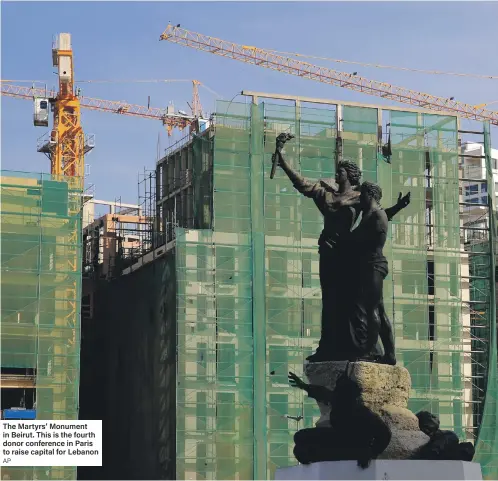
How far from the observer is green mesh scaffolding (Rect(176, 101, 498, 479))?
55.0m

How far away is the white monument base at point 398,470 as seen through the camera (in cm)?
2072

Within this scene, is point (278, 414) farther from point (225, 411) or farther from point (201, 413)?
point (201, 413)

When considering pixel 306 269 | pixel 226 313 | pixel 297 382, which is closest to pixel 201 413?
Answer: pixel 226 313

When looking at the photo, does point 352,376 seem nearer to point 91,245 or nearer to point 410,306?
point 410,306

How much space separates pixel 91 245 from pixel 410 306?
23934 mm

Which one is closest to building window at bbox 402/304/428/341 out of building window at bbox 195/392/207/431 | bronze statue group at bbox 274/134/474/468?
building window at bbox 195/392/207/431

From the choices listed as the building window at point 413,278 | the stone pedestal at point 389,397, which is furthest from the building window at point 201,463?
the stone pedestal at point 389,397

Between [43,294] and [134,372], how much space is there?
34.3 ft

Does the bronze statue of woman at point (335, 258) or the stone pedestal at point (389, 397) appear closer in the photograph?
the stone pedestal at point (389, 397)

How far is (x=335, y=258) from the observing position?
22.4 m

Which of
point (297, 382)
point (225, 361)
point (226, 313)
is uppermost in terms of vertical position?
point (226, 313)

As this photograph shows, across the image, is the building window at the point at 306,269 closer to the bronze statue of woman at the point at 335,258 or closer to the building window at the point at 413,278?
the building window at the point at 413,278

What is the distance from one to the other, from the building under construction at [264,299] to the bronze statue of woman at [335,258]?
106ft

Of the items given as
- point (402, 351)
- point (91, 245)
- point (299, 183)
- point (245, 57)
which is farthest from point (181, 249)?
point (245, 57)
